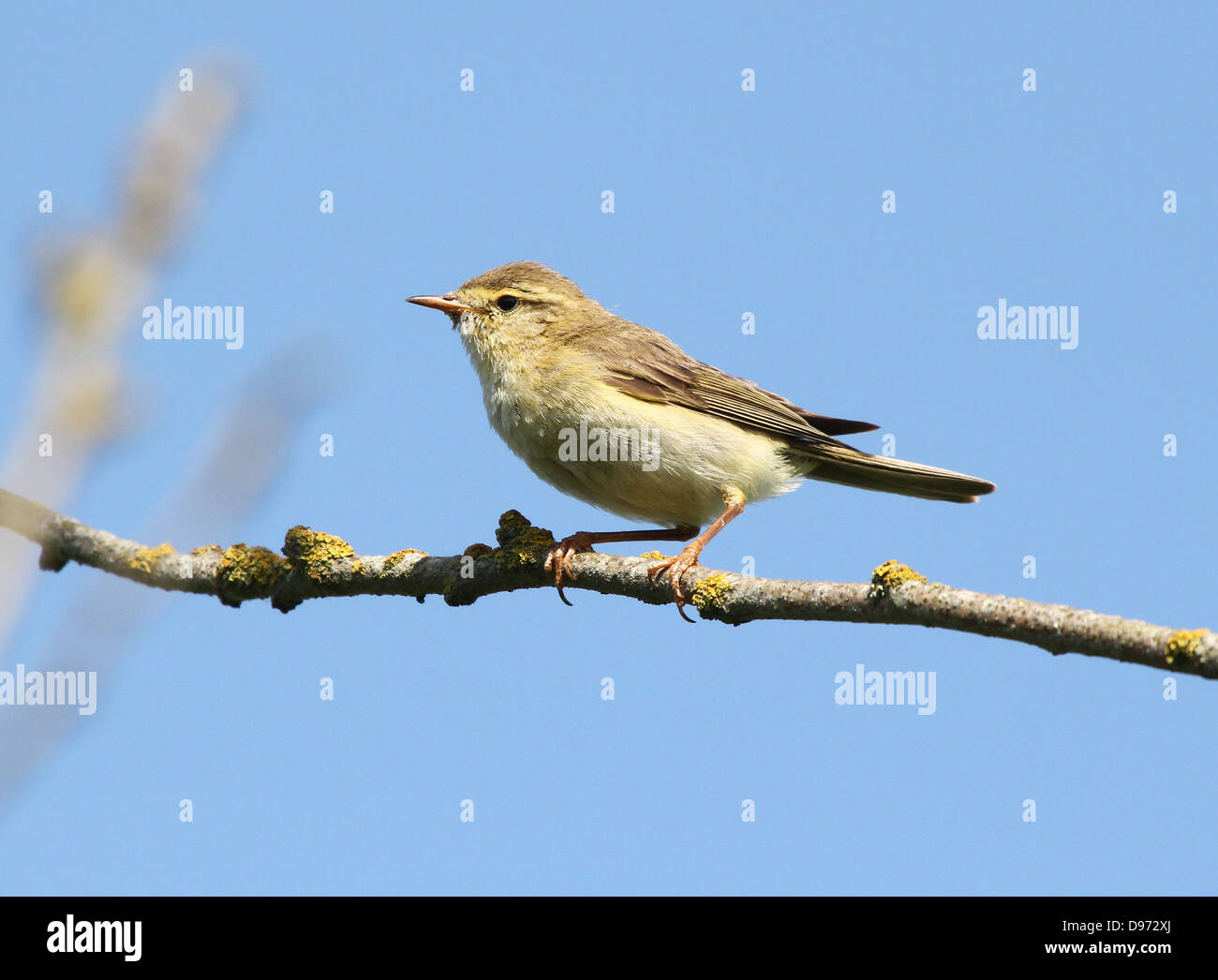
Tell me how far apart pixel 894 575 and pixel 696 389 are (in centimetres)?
375

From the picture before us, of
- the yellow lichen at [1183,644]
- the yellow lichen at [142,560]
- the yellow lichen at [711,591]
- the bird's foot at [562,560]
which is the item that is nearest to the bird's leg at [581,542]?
the bird's foot at [562,560]

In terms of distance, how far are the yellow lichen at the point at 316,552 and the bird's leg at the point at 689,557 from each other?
1457 millimetres

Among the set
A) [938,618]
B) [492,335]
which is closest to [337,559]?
[492,335]

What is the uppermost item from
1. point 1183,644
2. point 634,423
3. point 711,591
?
point 634,423

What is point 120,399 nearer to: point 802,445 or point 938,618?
point 938,618

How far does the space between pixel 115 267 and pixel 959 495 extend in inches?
235

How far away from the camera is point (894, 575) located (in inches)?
156

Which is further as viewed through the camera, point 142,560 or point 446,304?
point 446,304

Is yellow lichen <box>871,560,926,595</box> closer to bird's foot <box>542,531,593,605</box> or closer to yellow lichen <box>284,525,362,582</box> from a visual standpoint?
bird's foot <box>542,531,593,605</box>

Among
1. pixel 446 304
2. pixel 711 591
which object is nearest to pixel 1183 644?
pixel 711 591

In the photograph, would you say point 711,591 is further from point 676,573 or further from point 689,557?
point 689,557

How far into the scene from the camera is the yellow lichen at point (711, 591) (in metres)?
4.91

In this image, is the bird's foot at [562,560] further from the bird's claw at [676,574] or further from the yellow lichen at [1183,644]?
the yellow lichen at [1183,644]

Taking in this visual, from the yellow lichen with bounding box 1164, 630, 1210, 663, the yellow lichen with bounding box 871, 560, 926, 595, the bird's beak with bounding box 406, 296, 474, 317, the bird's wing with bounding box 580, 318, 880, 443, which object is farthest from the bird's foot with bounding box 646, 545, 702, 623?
the bird's beak with bounding box 406, 296, 474, 317
